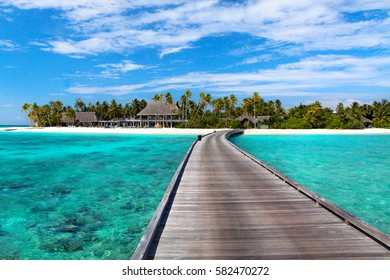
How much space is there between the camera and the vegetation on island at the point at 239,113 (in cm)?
7131

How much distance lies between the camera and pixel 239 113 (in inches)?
3723

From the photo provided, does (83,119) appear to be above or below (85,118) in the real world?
below

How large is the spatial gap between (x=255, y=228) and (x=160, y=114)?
75991mm

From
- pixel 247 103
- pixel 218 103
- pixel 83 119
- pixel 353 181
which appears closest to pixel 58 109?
pixel 83 119

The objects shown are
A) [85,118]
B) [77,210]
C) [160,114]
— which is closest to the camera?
[77,210]

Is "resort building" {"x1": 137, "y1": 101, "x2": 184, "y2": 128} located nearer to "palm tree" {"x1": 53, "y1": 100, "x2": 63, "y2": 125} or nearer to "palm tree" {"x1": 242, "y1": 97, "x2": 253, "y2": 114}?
"palm tree" {"x1": 242, "y1": 97, "x2": 253, "y2": 114}

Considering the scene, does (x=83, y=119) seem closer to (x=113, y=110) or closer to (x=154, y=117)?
(x=113, y=110)

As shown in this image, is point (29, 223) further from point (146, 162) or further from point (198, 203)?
point (146, 162)

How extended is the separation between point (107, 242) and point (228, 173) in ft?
20.0

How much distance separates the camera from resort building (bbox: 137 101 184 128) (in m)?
81.4

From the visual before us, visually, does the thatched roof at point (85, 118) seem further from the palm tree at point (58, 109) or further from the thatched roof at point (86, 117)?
the palm tree at point (58, 109)

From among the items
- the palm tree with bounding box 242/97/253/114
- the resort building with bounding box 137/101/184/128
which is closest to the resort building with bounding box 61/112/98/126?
the resort building with bounding box 137/101/184/128

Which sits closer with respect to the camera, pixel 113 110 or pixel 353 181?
pixel 353 181

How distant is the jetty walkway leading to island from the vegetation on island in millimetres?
65795
